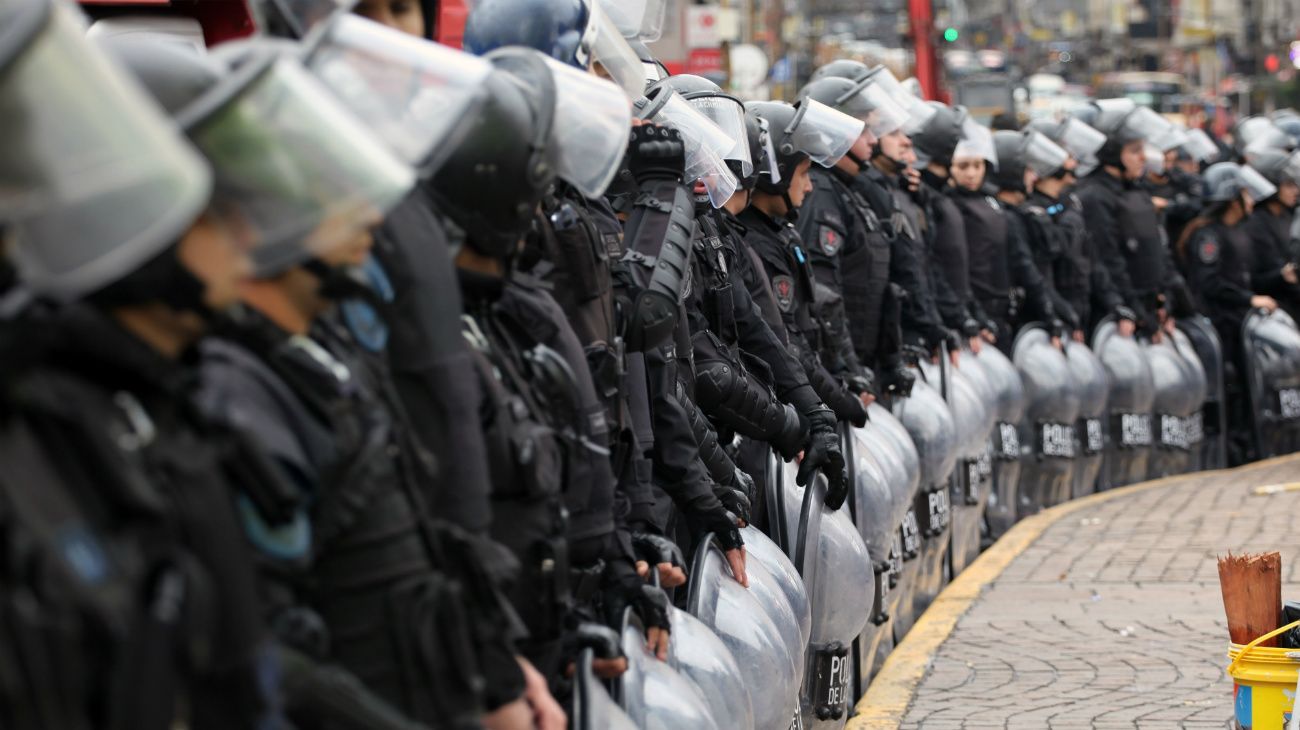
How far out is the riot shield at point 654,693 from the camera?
4.71 metres

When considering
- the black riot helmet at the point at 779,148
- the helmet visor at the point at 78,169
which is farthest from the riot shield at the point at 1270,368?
the helmet visor at the point at 78,169

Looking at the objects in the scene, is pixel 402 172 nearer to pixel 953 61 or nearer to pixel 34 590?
pixel 34 590

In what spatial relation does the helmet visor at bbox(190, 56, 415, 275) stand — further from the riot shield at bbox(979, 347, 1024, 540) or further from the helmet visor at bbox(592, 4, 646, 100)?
the riot shield at bbox(979, 347, 1024, 540)

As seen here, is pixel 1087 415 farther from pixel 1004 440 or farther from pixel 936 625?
pixel 936 625

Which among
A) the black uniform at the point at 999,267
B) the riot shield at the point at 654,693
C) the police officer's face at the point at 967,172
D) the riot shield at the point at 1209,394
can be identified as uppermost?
the riot shield at the point at 654,693

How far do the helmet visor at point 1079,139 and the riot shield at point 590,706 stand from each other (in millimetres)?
11866

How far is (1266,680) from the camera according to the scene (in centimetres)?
606

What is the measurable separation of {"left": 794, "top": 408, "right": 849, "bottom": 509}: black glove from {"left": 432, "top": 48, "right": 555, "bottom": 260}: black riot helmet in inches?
130

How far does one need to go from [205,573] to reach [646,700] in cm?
216

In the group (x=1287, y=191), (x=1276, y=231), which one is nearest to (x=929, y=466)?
(x=1276, y=231)

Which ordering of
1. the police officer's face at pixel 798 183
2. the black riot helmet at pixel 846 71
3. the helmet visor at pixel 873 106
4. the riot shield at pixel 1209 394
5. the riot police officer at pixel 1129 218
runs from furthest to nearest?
1. the riot shield at pixel 1209 394
2. the riot police officer at pixel 1129 218
3. the black riot helmet at pixel 846 71
4. the helmet visor at pixel 873 106
5. the police officer's face at pixel 798 183

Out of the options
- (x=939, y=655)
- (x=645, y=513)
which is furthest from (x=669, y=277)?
(x=939, y=655)

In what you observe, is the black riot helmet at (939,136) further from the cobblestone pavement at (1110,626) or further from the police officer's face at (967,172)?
the cobblestone pavement at (1110,626)

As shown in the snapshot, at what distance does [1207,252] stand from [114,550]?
582 inches
